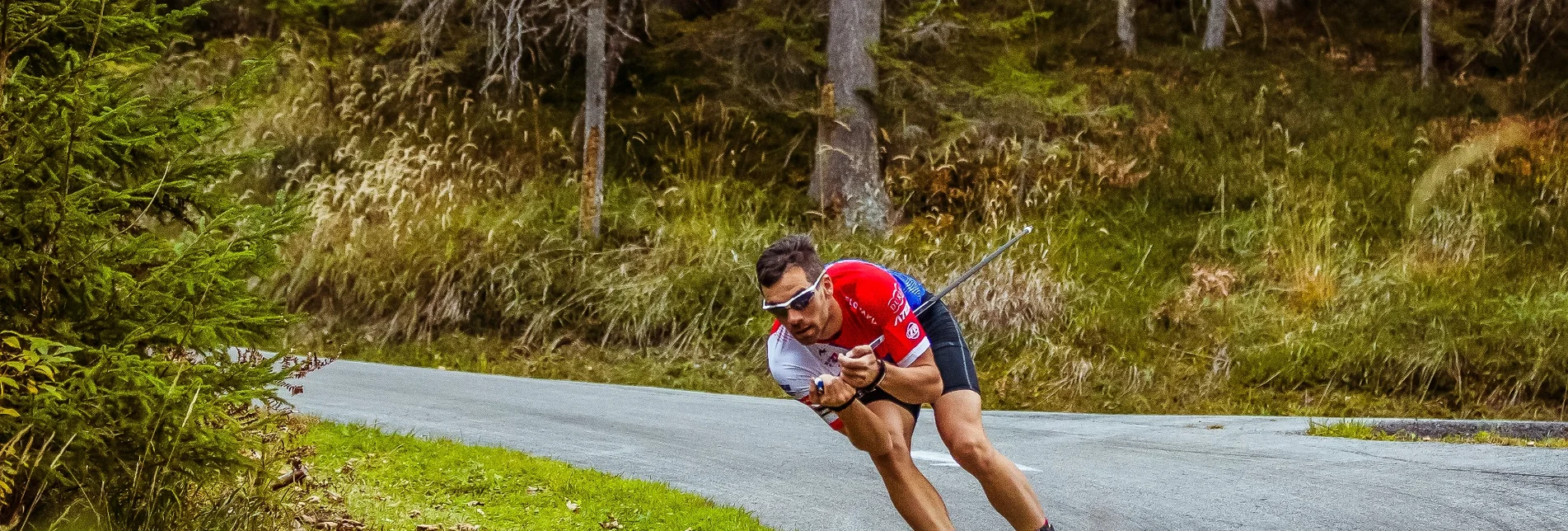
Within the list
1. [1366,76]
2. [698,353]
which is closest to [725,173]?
[698,353]

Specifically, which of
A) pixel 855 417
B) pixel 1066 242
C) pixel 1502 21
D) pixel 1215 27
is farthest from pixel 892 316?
pixel 1215 27

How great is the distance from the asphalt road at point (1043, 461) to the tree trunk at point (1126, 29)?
43.6 feet

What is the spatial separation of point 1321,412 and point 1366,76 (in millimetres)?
11371

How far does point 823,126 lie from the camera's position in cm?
1678

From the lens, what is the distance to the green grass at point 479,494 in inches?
274

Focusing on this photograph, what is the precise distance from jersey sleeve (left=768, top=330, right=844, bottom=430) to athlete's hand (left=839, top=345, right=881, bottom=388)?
0.70 meters

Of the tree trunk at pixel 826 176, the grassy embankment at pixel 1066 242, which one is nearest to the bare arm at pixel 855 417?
the grassy embankment at pixel 1066 242

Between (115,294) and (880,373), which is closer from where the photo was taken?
(880,373)

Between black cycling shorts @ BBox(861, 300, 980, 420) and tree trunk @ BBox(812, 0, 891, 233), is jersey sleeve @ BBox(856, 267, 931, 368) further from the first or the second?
tree trunk @ BBox(812, 0, 891, 233)

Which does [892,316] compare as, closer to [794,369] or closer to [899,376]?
[899,376]

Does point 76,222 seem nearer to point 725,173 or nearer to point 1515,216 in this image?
point 725,173

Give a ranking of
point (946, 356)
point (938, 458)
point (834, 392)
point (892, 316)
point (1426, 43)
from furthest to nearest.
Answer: point (1426, 43) → point (938, 458) → point (946, 356) → point (892, 316) → point (834, 392)

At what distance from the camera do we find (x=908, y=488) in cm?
562

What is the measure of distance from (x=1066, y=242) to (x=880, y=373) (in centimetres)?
1041
